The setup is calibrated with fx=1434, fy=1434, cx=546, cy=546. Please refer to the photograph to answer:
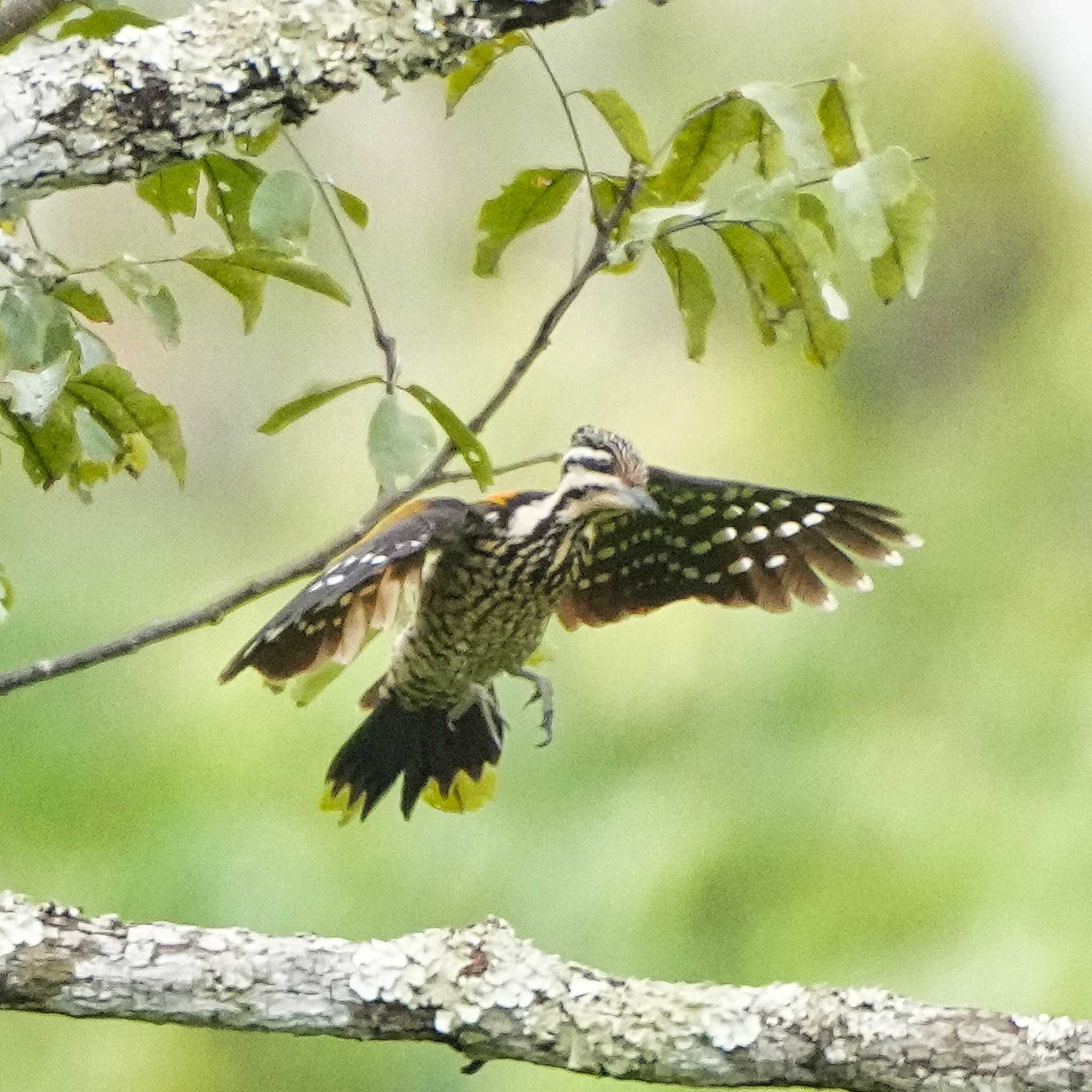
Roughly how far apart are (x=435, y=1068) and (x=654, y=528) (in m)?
1.42

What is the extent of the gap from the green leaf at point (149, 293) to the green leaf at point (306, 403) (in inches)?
4.0

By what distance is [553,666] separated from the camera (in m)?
3.10

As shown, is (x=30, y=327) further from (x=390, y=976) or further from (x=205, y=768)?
(x=205, y=768)

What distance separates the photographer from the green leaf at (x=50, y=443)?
1.15 metres

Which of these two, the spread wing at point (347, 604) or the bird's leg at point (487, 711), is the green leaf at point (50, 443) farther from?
the bird's leg at point (487, 711)

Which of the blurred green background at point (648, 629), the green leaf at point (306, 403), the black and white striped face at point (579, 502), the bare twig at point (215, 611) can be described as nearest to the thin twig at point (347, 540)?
the bare twig at point (215, 611)

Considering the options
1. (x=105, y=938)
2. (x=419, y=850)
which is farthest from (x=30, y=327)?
(x=419, y=850)

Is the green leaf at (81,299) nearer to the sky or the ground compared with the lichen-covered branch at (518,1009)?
nearer to the sky

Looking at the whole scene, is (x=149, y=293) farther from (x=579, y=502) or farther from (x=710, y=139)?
(x=579, y=502)

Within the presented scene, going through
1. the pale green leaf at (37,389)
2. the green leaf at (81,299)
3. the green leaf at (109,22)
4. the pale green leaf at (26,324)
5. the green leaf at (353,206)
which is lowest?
the pale green leaf at (37,389)

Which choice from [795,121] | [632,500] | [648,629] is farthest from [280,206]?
[648,629]

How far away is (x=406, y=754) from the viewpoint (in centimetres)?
210

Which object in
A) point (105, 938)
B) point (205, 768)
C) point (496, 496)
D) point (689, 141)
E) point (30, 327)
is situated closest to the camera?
point (30, 327)

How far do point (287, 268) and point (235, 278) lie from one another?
7 cm
